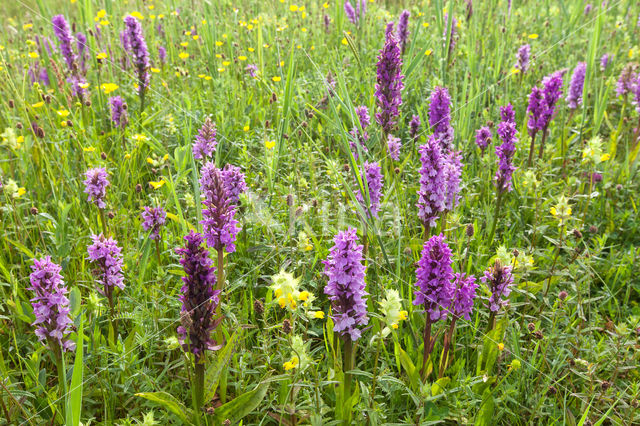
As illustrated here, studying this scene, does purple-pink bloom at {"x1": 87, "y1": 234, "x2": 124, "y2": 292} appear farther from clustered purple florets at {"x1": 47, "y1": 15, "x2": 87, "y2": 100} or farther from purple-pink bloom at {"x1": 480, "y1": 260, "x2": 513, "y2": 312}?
clustered purple florets at {"x1": 47, "y1": 15, "x2": 87, "y2": 100}

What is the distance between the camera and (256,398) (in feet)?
5.69

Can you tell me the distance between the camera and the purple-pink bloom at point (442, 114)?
3.12 metres

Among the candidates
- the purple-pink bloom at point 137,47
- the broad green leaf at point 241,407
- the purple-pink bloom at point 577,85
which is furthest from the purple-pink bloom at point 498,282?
the purple-pink bloom at point 137,47

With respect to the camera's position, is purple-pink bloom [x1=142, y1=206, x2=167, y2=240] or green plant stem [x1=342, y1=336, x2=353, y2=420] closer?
green plant stem [x1=342, y1=336, x2=353, y2=420]

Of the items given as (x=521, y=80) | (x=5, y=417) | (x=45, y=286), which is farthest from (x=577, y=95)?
(x=5, y=417)

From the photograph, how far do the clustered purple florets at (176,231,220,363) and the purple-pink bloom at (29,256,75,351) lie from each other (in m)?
0.49

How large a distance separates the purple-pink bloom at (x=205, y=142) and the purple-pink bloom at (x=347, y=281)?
1436 millimetres

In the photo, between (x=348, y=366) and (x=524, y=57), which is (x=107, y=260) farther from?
(x=524, y=57)

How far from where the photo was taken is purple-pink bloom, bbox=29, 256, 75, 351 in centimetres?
173

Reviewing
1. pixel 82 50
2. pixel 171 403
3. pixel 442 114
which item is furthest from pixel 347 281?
pixel 82 50

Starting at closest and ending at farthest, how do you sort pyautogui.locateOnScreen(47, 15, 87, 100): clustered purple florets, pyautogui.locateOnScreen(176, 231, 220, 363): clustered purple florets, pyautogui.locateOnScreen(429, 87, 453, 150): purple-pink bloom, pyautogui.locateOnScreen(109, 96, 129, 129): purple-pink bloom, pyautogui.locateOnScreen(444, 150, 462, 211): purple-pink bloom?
pyautogui.locateOnScreen(176, 231, 220, 363): clustered purple florets < pyautogui.locateOnScreen(444, 150, 462, 211): purple-pink bloom < pyautogui.locateOnScreen(429, 87, 453, 150): purple-pink bloom < pyautogui.locateOnScreen(109, 96, 129, 129): purple-pink bloom < pyautogui.locateOnScreen(47, 15, 87, 100): clustered purple florets

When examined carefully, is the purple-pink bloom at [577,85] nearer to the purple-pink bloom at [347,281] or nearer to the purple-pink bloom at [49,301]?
the purple-pink bloom at [347,281]

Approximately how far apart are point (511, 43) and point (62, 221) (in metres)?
5.22

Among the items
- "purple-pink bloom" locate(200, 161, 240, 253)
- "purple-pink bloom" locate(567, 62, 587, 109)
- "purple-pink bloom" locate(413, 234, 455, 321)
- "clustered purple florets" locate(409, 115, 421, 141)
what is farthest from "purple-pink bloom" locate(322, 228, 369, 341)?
"purple-pink bloom" locate(567, 62, 587, 109)
